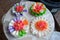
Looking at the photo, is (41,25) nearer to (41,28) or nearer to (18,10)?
(41,28)

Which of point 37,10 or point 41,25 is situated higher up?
point 37,10

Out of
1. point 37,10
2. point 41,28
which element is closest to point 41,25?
point 41,28

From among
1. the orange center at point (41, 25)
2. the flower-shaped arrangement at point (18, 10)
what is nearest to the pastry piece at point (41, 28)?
the orange center at point (41, 25)

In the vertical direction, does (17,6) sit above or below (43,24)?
above

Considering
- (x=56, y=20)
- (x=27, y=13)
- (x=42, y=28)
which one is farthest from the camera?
(x=56, y=20)

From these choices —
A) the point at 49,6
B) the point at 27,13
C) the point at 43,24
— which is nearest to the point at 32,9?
the point at 27,13

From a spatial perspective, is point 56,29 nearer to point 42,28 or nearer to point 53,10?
point 53,10

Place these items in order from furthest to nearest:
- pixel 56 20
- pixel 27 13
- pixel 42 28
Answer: pixel 56 20
pixel 27 13
pixel 42 28
